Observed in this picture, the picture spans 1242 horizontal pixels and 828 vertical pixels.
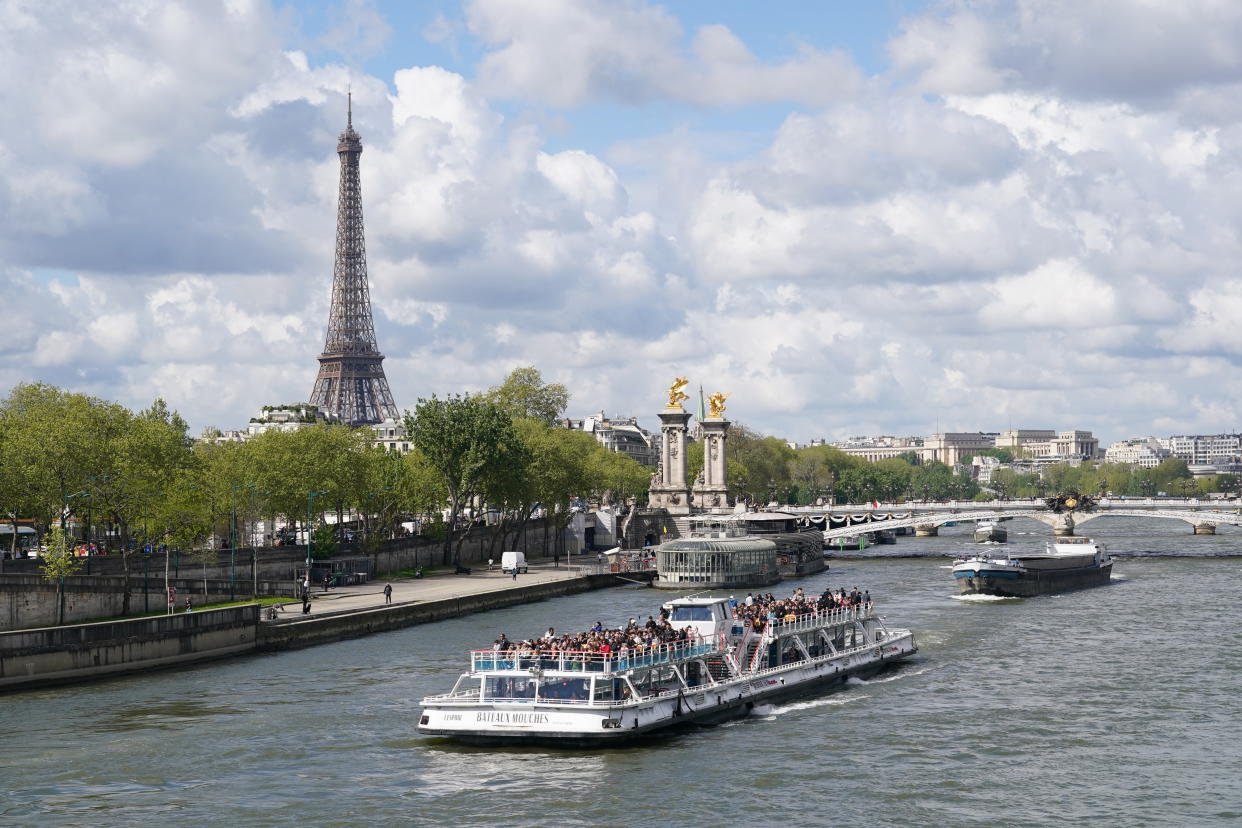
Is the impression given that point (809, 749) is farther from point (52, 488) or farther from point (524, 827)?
point (52, 488)

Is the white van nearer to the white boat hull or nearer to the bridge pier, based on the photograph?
the white boat hull

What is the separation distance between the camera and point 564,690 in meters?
41.5

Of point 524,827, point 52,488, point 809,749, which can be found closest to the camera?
point 524,827

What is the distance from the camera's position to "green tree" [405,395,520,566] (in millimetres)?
103062

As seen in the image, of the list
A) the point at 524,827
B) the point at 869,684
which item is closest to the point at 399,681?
the point at 869,684

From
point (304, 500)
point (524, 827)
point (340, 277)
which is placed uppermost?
point (340, 277)

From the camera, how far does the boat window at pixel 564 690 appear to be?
41.4 m

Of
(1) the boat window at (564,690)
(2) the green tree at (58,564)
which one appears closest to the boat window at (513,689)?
(1) the boat window at (564,690)

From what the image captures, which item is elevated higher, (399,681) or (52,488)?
(52,488)

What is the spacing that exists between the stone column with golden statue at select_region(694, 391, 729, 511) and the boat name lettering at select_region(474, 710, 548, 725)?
104170 millimetres

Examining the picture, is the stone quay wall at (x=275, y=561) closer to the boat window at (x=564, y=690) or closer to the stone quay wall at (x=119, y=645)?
the stone quay wall at (x=119, y=645)

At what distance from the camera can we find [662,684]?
44125 mm

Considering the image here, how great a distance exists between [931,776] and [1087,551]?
61.7 metres

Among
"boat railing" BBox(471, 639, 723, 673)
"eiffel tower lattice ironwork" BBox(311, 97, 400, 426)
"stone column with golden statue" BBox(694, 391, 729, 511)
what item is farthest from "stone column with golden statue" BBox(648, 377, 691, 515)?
"boat railing" BBox(471, 639, 723, 673)
